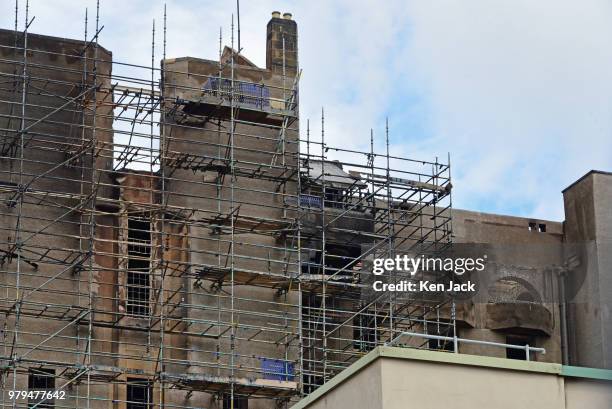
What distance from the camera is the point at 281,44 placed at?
47562mm

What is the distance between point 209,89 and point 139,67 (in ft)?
6.73

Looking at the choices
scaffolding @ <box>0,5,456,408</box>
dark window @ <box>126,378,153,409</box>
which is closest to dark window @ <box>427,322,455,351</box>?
scaffolding @ <box>0,5,456,408</box>

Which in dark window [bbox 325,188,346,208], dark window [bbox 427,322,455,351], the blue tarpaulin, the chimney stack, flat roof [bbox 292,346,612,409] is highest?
the chimney stack

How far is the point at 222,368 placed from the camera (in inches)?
1672

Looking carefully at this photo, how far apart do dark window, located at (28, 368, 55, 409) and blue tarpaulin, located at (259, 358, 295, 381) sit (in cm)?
556

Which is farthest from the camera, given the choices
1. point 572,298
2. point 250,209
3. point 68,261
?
point 572,298

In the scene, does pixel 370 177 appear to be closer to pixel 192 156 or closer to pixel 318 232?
pixel 318 232

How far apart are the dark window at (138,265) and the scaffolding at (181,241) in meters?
0.05

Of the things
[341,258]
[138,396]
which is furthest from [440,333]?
[138,396]

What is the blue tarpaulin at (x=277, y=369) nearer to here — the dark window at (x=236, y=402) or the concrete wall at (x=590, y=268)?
the dark window at (x=236, y=402)

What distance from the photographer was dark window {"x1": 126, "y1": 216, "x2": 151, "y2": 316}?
4275 cm

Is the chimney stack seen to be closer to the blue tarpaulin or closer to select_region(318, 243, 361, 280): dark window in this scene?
select_region(318, 243, 361, 280): dark window

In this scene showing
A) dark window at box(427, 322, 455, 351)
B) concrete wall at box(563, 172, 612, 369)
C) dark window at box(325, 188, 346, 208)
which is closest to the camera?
dark window at box(427, 322, 455, 351)

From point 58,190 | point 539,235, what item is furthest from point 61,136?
point 539,235
